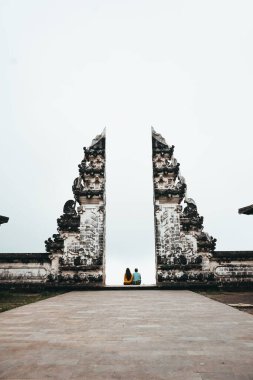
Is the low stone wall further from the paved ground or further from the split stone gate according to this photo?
the paved ground

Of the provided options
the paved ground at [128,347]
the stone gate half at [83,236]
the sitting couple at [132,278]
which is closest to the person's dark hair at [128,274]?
the sitting couple at [132,278]

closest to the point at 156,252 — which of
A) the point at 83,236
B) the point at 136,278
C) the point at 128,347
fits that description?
the point at 136,278

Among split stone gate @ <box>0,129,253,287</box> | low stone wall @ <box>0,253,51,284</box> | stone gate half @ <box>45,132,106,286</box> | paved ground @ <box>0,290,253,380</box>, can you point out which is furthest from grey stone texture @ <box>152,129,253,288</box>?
paved ground @ <box>0,290,253,380</box>

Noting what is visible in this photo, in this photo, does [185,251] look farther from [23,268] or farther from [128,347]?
[128,347]

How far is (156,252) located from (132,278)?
8.00 ft

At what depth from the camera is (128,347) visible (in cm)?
310

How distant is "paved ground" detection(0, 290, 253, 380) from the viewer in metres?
2.39

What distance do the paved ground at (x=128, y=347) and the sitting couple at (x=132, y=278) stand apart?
9706 millimetres

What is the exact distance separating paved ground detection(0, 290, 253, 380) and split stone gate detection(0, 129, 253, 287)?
25.6 ft

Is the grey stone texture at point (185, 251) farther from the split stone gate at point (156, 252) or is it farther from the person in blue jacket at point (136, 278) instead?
the person in blue jacket at point (136, 278)

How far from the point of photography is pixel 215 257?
12.8 metres

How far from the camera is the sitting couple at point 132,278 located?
47.5 ft

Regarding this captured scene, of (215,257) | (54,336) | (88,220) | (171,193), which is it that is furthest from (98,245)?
(54,336)

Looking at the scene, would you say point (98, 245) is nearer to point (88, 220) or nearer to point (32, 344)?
point (88, 220)
